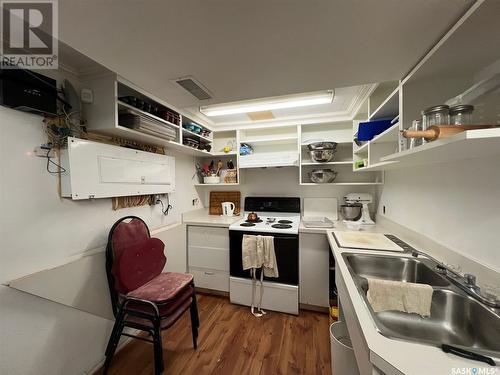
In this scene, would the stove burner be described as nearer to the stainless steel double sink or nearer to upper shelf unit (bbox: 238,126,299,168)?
upper shelf unit (bbox: 238,126,299,168)

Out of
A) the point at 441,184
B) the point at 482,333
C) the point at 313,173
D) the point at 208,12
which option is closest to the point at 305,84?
the point at 208,12

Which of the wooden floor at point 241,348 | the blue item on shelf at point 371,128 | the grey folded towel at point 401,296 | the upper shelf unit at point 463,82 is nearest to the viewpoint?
the upper shelf unit at point 463,82

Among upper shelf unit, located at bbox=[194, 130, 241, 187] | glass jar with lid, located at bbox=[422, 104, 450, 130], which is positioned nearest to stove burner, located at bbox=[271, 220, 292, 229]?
upper shelf unit, located at bbox=[194, 130, 241, 187]

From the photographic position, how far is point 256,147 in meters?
2.90

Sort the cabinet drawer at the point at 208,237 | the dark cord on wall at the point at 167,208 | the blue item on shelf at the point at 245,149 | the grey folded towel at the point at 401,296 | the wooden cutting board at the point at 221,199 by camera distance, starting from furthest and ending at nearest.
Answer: the wooden cutting board at the point at 221,199
the blue item on shelf at the point at 245,149
the cabinet drawer at the point at 208,237
the dark cord on wall at the point at 167,208
the grey folded towel at the point at 401,296

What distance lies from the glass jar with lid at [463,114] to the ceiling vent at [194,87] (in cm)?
134

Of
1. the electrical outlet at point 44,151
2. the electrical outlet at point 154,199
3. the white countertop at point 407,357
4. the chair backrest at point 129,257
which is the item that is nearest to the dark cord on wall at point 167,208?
the electrical outlet at point 154,199

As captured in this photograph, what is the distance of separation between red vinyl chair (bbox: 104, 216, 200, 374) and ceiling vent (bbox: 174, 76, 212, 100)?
45.4 inches

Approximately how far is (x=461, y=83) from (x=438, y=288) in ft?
3.53

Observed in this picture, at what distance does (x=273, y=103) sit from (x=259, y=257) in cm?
160

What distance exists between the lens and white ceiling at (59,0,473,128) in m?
0.75

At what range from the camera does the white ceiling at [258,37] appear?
0.75m

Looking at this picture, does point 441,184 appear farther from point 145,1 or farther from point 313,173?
point 145,1

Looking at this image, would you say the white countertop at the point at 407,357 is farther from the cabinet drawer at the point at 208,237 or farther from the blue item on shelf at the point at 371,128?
the cabinet drawer at the point at 208,237
